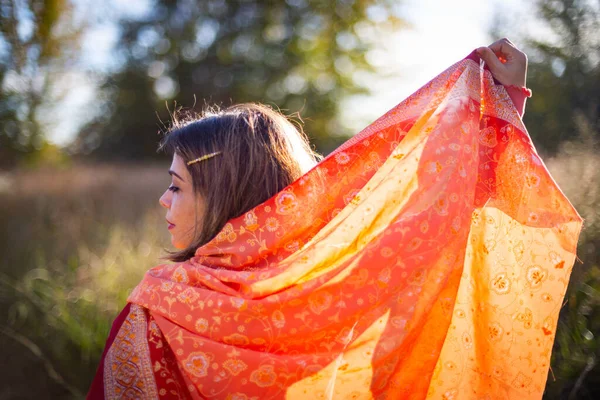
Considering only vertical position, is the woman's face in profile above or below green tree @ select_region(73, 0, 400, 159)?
below

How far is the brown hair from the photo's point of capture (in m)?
1.88

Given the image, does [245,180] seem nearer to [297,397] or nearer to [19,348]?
[297,397]

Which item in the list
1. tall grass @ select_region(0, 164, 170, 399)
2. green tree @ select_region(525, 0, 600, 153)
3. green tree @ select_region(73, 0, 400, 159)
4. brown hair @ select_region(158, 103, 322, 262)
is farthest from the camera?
green tree @ select_region(73, 0, 400, 159)

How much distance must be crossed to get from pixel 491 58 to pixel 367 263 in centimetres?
87

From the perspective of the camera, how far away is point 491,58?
1.93 m

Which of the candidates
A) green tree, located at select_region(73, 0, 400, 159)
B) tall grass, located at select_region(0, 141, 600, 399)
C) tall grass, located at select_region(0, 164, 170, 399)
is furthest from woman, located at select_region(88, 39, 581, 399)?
green tree, located at select_region(73, 0, 400, 159)

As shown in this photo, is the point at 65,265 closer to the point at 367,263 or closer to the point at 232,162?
the point at 232,162

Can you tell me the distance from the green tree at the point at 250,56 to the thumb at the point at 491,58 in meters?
9.22

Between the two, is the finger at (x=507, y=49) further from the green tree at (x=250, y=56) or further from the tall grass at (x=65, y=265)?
the green tree at (x=250, y=56)

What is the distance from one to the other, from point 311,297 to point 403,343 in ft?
1.02

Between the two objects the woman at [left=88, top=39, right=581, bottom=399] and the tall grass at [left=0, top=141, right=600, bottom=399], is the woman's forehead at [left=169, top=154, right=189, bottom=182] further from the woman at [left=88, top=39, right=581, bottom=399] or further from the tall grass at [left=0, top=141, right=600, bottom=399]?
the tall grass at [left=0, top=141, right=600, bottom=399]

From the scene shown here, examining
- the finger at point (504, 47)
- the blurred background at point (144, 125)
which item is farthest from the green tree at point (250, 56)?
the finger at point (504, 47)

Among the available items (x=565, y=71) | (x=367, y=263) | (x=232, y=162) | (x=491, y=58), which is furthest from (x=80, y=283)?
(x=565, y=71)

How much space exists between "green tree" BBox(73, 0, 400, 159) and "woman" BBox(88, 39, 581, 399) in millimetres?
9277
